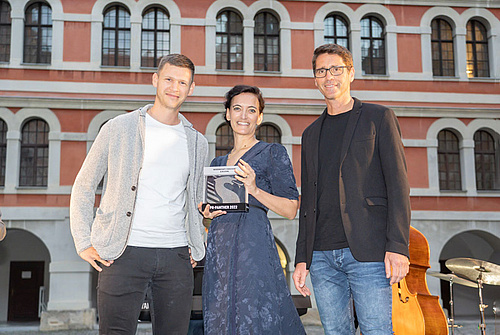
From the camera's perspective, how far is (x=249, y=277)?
3.28 metres

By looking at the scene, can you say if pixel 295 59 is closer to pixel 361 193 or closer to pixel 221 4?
pixel 221 4

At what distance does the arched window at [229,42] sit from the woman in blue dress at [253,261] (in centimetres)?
1227

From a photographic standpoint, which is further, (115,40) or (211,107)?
(115,40)

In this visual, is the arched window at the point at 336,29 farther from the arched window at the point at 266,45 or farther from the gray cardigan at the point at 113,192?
the gray cardigan at the point at 113,192

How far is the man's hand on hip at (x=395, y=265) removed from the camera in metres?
3.00

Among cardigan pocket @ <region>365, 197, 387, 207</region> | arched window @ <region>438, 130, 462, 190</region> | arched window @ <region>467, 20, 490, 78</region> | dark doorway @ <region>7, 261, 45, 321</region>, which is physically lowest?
dark doorway @ <region>7, 261, 45, 321</region>

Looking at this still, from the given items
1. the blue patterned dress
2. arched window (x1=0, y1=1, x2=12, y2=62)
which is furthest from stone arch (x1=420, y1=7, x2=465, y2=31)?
the blue patterned dress

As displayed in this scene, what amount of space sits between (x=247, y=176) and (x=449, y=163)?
1360 cm

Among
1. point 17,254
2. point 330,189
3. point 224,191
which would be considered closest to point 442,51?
point 330,189

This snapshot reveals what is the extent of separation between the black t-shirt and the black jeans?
857 mm

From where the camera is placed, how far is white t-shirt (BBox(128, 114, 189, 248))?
319 centimetres

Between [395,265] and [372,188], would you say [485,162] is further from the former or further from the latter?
[395,265]

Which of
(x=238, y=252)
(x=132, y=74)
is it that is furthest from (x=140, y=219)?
(x=132, y=74)

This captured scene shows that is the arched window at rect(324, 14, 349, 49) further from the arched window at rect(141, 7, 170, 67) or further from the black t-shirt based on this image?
the black t-shirt
